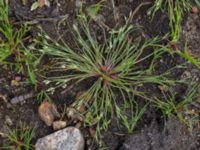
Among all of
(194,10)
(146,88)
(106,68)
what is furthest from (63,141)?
(194,10)

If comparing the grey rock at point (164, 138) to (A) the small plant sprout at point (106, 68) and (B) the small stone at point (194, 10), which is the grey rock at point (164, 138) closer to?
(A) the small plant sprout at point (106, 68)

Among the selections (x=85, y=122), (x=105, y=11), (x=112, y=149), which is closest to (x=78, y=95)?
(x=85, y=122)

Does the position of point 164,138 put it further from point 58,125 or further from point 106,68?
point 58,125

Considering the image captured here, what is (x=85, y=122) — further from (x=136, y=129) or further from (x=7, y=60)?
(x=7, y=60)

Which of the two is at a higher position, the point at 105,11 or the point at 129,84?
the point at 105,11

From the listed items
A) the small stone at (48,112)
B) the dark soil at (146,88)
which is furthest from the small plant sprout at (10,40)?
the small stone at (48,112)

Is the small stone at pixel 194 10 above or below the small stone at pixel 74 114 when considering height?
above
